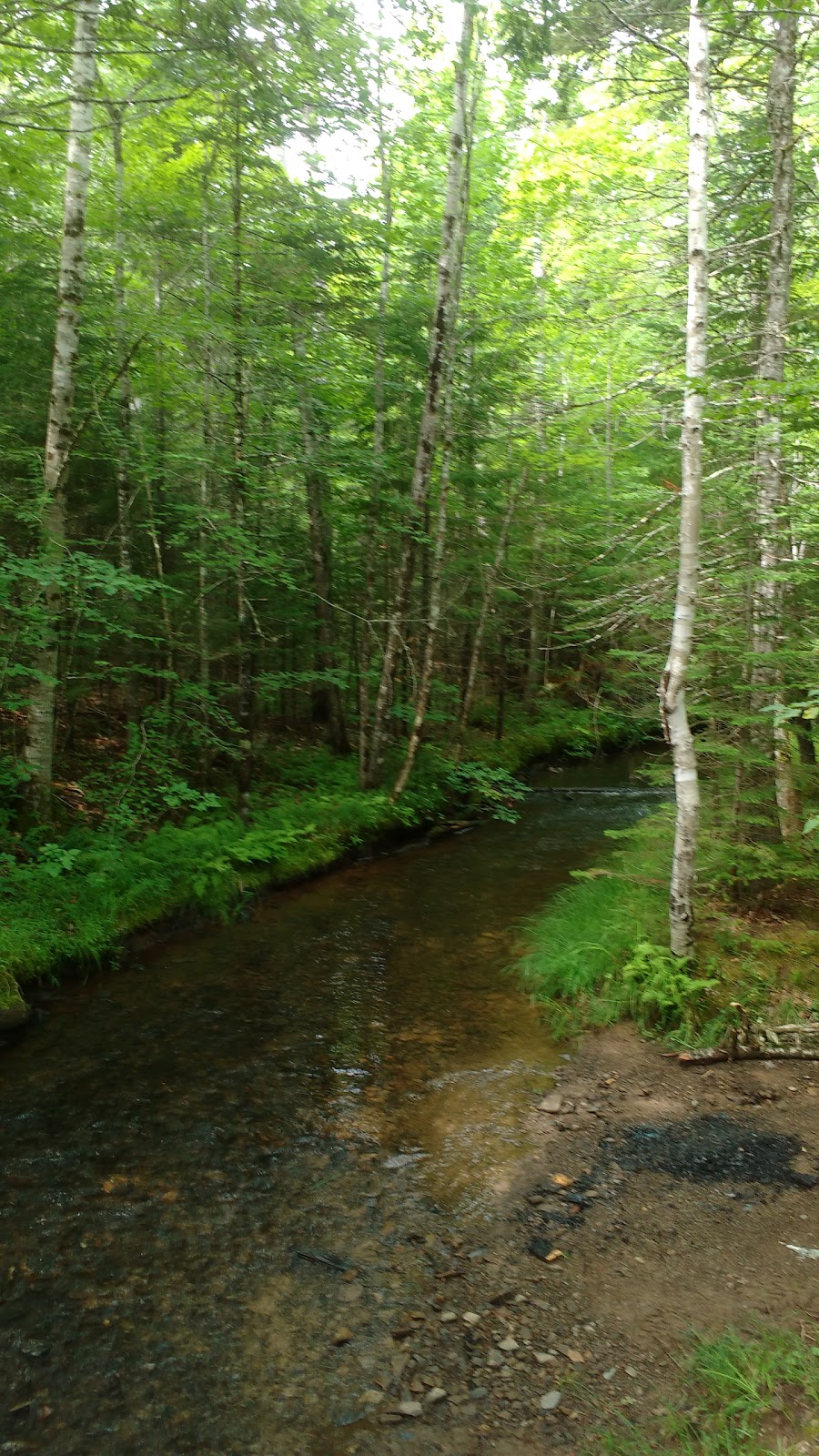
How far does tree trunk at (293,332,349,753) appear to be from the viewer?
492 inches

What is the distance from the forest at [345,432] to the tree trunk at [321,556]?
0.09m

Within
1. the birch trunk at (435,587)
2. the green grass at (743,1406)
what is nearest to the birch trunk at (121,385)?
the birch trunk at (435,587)

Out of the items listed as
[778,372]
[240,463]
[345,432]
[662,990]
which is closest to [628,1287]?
[662,990]

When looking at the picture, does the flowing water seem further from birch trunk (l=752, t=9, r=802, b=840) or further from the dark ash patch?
birch trunk (l=752, t=9, r=802, b=840)

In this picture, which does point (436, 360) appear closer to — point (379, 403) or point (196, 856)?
point (379, 403)

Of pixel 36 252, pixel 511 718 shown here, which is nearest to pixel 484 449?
pixel 511 718

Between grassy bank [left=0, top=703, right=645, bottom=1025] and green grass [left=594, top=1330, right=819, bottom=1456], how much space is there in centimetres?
576

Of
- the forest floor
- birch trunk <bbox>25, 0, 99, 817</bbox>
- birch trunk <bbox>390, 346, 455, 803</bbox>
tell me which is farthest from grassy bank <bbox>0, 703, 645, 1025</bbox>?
the forest floor

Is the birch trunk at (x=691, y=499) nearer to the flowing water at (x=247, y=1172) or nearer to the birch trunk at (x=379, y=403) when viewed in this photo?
the flowing water at (x=247, y=1172)

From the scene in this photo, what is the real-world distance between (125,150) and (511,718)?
48.6 feet

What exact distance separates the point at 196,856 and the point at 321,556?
6602 mm

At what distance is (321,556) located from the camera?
14141mm

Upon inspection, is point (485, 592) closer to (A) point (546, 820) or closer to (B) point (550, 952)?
(A) point (546, 820)

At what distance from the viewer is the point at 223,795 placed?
38.7 ft
